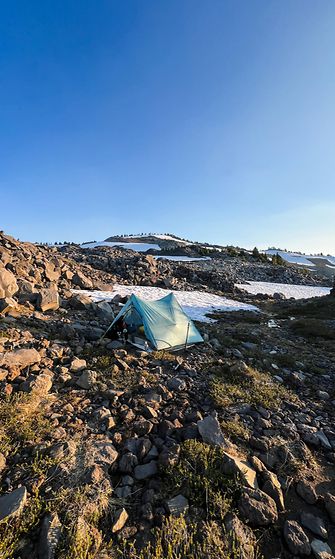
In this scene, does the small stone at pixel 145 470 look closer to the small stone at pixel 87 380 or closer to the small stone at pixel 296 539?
the small stone at pixel 296 539

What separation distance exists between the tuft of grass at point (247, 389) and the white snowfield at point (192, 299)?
22.8 feet

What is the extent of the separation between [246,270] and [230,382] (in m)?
35.1

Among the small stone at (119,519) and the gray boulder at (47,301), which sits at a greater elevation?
the gray boulder at (47,301)

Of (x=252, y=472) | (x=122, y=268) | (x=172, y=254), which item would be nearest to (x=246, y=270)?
(x=172, y=254)

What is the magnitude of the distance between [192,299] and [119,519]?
52.6 feet

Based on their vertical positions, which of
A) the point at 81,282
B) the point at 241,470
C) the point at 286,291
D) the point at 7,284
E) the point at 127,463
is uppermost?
the point at 7,284

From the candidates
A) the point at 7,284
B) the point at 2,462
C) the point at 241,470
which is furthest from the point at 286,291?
the point at 2,462

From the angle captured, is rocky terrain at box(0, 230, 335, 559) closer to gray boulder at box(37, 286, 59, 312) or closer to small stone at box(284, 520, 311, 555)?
small stone at box(284, 520, 311, 555)

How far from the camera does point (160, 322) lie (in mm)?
9039

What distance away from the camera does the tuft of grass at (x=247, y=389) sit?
5.86 m

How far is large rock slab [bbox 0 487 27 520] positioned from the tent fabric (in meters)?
5.45

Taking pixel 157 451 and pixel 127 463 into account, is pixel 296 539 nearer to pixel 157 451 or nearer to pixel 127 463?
pixel 157 451

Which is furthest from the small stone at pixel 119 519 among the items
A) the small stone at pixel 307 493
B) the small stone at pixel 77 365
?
the small stone at pixel 77 365

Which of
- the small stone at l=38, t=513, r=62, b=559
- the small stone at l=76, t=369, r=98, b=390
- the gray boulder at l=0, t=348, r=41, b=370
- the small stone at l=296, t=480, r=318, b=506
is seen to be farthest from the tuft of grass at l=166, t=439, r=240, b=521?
the gray boulder at l=0, t=348, r=41, b=370
